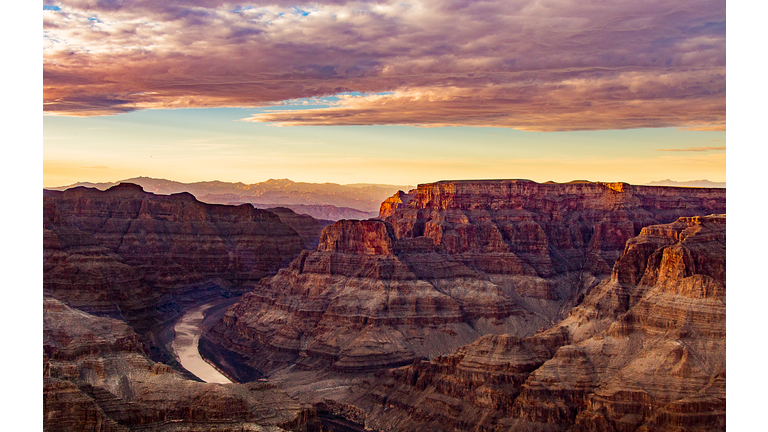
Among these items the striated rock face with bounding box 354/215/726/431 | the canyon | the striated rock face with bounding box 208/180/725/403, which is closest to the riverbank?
the canyon

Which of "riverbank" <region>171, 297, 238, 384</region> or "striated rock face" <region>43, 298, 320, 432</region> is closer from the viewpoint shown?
"striated rock face" <region>43, 298, 320, 432</region>

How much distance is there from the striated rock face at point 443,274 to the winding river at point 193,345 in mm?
4943

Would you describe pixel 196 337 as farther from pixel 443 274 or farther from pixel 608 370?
pixel 608 370

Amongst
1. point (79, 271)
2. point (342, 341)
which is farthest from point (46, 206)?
point (342, 341)

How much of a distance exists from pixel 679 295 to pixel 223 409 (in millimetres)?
53200

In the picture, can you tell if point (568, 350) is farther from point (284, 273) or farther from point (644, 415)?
point (284, 273)

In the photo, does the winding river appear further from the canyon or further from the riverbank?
the canyon

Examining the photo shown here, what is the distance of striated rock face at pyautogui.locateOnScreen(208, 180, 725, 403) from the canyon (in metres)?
0.42

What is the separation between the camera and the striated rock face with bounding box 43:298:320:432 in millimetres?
60719

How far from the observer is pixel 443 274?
492ft

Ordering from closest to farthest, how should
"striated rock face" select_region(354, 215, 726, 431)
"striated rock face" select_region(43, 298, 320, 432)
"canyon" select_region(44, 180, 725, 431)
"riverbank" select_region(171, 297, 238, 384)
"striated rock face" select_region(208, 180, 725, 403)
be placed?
"striated rock face" select_region(43, 298, 320, 432)
"canyon" select_region(44, 180, 725, 431)
"striated rock face" select_region(354, 215, 726, 431)
"riverbank" select_region(171, 297, 238, 384)
"striated rock face" select_region(208, 180, 725, 403)

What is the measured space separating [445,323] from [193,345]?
46.3 meters

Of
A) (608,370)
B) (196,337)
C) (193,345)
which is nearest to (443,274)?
(193,345)

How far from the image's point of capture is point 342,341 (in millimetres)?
126812
